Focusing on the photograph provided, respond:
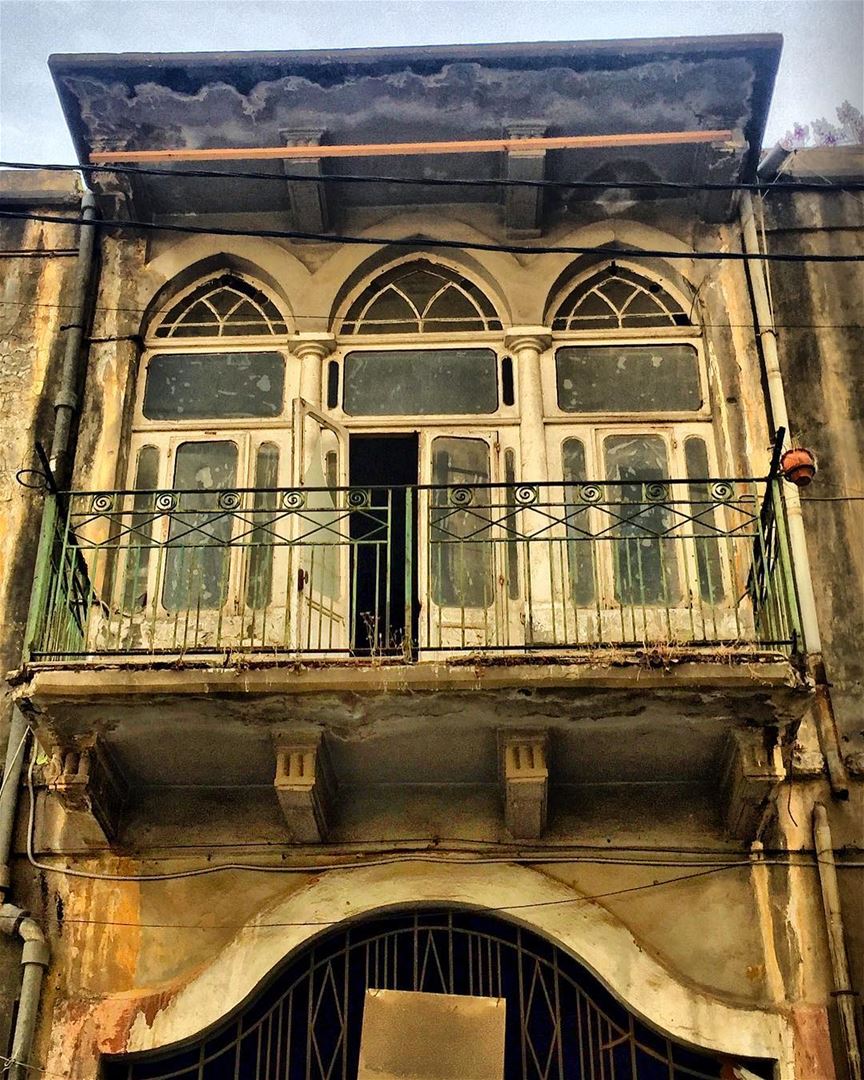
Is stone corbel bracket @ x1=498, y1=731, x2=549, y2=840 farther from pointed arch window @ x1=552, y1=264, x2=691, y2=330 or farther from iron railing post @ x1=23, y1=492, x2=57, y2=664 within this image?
pointed arch window @ x1=552, y1=264, x2=691, y2=330

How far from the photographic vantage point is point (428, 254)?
28.8 feet

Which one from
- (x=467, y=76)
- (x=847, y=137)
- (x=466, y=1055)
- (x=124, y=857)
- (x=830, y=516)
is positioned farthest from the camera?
(x=847, y=137)

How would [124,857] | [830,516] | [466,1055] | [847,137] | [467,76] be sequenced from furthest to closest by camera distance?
[847,137] → [467,76] → [830,516] → [124,857] → [466,1055]

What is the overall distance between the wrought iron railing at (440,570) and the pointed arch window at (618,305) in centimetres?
132

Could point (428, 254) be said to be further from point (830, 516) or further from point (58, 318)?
point (830, 516)

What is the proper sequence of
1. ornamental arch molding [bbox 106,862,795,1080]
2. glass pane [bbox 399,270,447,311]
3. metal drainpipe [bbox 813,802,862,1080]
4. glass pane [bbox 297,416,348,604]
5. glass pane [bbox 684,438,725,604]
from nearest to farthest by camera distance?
metal drainpipe [bbox 813,802,862,1080] < ornamental arch molding [bbox 106,862,795,1080] < glass pane [bbox 297,416,348,604] < glass pane [bbox 684,438,725,604] < glass pane [bbox 399,270,447,311]

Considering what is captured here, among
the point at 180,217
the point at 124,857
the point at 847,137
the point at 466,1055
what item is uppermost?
the point at 847,137

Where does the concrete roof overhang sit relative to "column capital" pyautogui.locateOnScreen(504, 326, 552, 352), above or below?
above

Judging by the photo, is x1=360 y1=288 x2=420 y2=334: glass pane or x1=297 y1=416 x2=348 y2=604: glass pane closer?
x1=297 y1=416 x2=348 y2=604: glass pane

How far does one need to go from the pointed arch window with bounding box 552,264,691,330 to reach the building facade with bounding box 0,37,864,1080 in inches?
1.3

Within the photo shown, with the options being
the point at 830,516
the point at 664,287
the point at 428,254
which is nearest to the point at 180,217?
the point at 428,254

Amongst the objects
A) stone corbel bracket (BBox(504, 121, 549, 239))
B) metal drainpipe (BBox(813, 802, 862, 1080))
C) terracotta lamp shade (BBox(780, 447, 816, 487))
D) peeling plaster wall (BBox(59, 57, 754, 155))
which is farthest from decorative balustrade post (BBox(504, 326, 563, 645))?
metal drainpipe (BBox(813, 802, 862, 1080))

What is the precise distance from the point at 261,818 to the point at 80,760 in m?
1.01

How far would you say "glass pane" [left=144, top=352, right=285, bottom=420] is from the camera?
8.29 metres
